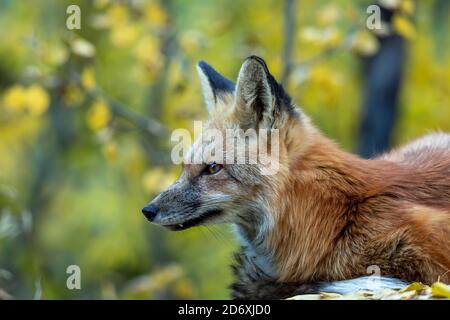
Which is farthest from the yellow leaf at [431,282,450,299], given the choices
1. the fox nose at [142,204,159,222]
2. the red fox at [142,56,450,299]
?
the fox nose at [142,204,159,222]

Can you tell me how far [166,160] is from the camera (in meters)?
13.2

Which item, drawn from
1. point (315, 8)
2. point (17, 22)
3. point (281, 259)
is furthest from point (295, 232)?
point (17, 22)

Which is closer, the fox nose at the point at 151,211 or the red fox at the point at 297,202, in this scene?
the red fox at the point at 297,202

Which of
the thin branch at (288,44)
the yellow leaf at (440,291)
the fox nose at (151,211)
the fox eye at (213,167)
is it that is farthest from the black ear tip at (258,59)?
the thin branch at (288,44)

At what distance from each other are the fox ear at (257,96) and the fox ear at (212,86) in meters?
0.56

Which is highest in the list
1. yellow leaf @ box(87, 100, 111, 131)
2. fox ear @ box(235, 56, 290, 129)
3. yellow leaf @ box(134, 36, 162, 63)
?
yellow leaf @ box(134, 36, 162, 63)

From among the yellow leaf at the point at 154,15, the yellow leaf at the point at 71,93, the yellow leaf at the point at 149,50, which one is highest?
the yellow leaf at the point at 154,15

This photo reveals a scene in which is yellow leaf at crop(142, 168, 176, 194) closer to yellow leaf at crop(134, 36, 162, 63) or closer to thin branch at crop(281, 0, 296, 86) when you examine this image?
yellow leaf at crop(134, 36, 162, 63)

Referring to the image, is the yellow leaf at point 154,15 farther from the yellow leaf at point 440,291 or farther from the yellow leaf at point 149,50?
the yellow leaf at point 440,291

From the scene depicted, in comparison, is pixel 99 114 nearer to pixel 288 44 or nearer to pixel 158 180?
pixel 158 180

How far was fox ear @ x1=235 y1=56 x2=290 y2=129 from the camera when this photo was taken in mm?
5887

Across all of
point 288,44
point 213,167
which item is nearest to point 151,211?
point 213,167

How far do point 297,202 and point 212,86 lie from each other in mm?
1459

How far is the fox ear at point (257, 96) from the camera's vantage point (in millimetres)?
5887
